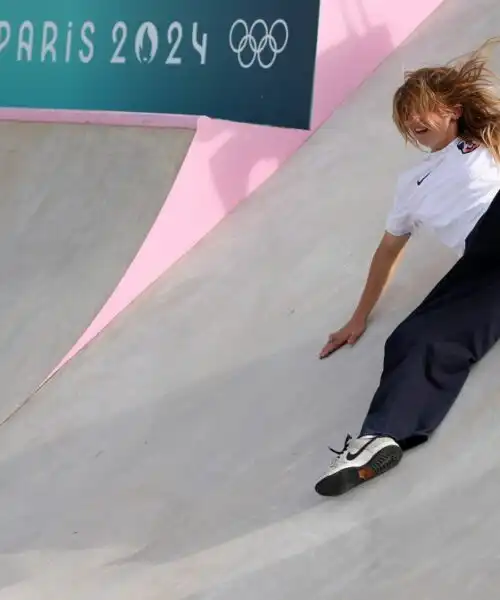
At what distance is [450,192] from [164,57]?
104 inches

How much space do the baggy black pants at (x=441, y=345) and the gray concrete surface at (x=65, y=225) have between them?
1751mm

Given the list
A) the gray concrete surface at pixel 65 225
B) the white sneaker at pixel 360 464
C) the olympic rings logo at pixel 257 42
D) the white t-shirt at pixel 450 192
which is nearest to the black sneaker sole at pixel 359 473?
the white sneaker at pixel 360 464

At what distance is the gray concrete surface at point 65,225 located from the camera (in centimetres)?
405

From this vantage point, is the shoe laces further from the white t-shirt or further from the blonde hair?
the blonde hair

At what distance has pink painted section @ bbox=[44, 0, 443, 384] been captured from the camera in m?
4.19

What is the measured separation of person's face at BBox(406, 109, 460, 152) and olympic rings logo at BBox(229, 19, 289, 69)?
2.09m

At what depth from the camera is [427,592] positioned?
193cm

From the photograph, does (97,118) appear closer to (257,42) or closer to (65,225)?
(65,225)

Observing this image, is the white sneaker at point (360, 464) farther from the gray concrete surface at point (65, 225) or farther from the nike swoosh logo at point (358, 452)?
the gray concrete surface at point (65, 225)

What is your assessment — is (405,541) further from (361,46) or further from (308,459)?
(361,46)

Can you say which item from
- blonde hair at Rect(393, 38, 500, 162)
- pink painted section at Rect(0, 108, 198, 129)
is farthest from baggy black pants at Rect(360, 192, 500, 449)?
pink painted section at Rect(0, 108, 198, 129)

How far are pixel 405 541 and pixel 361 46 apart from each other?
10.8ft

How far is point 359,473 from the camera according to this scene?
2328 mm

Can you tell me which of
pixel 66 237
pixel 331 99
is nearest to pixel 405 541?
pixel 66 237
